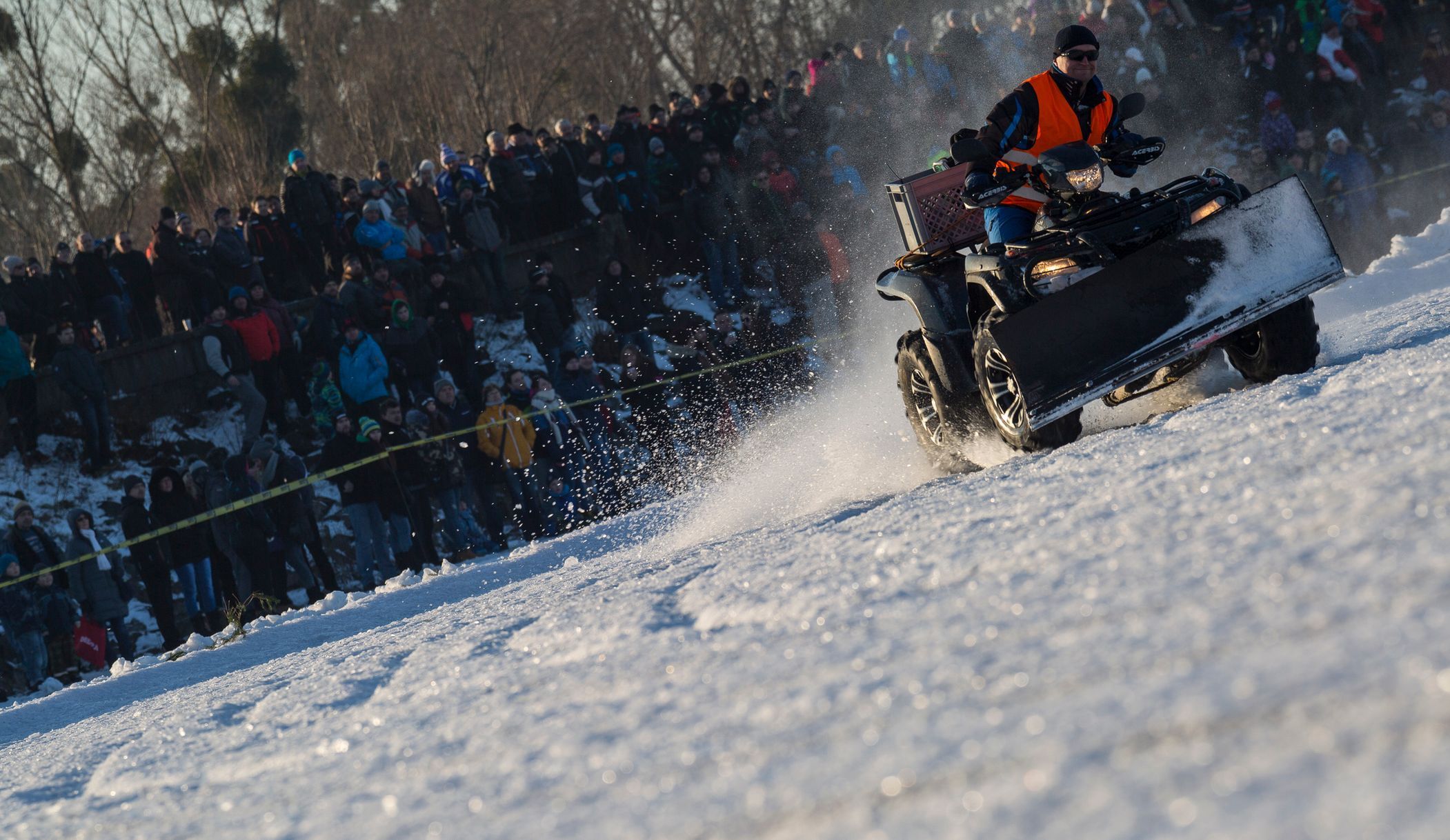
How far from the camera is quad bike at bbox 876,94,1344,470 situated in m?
5.83

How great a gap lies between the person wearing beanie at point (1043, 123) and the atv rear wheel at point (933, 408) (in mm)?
784

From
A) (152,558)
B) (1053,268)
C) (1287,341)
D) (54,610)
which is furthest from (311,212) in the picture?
(1287,341)

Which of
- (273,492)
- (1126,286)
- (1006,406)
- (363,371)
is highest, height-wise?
(363,371)

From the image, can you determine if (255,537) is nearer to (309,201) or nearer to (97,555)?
(97,555)

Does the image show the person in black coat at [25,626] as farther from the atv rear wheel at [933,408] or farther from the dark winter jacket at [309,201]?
the atv rear wheel at [933,408]

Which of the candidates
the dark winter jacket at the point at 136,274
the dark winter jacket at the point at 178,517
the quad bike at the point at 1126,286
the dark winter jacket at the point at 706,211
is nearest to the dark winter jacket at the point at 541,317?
the dark winter jacket at the point at 706,211

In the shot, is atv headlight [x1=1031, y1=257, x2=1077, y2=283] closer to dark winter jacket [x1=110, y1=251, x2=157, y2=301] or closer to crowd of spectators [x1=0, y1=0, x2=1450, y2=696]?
crowd of spectators [x1=0, y1=0, x2=1450, y2=696]

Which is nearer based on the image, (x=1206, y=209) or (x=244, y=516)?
(x=1206, y=209)

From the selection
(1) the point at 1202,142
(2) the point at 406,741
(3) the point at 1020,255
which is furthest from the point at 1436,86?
(2) the point at 406,741

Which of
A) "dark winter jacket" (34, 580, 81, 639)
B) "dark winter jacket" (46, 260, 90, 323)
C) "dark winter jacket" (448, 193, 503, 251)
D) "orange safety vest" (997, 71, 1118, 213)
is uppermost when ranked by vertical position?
"dark winter jacket" (46, 260, 90, 323)

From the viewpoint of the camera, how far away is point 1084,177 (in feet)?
19.8

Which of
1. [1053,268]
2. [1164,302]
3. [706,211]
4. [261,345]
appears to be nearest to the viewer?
[1164,302]

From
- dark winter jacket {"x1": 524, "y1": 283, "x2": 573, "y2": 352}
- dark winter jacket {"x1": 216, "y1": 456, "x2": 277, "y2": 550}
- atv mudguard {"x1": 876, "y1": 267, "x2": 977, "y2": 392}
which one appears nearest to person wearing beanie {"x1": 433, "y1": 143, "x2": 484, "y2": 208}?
dark winter jacket {"x1": 524, "y1": 283, "x2": 573, "y2": 352}

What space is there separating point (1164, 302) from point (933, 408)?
1753mm
